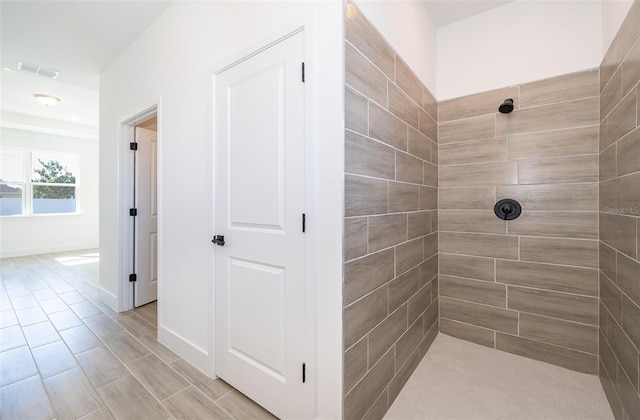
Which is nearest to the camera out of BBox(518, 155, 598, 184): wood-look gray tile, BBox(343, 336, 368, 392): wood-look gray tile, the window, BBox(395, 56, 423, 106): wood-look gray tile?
BBox(343, 336, 368, 392): wood-look gray tile

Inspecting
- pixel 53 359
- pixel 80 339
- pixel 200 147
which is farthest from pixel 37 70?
pixel 53 359

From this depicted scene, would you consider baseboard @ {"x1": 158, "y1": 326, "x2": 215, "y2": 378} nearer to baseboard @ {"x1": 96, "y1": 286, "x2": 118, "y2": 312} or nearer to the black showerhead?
baseboard @ {"x1": 96, "y1": 286, "x2": 118, "y2": 312}

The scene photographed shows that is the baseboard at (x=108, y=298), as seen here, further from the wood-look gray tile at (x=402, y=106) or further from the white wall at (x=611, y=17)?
the white wall at (x=611, y=17)

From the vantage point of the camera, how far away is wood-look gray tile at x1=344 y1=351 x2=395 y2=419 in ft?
4.04

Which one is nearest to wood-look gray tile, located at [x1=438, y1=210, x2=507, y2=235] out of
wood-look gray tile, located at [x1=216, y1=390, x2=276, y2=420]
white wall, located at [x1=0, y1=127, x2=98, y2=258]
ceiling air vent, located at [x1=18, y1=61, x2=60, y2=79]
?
wood-look gray tile, located at [x1=216, y1=390, x2=276, y2=420]

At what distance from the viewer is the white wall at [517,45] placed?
182 centimetres

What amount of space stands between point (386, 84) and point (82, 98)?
5.08 meters

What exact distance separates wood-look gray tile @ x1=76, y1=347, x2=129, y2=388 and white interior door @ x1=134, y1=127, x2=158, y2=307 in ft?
3.20

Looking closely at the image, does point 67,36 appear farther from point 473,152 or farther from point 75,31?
point 473,152

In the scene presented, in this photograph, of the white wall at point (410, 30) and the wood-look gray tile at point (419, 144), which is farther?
the wood-look gray tile at point (419, 144)

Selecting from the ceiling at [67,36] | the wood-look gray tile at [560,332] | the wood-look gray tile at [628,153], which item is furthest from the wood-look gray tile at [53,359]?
the wood-look gray tile at [628,153]

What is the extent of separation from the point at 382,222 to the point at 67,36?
134 inches

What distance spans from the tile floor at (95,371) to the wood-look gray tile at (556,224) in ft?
7.09

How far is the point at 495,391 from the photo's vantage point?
1.66m
